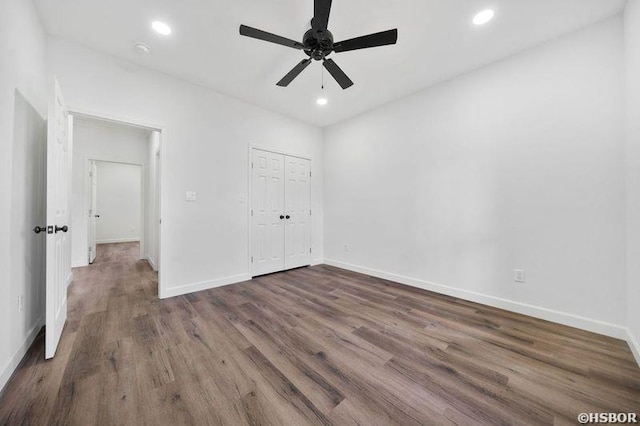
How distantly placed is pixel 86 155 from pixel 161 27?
412cm

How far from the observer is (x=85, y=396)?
1.37 metres

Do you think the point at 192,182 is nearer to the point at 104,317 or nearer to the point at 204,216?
the point at 204,216

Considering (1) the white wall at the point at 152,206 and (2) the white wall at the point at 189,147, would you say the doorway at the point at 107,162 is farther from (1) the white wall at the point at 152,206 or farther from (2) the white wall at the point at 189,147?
(2) the white wall at the point at 189,147

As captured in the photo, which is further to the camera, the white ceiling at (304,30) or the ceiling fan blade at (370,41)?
the white ceiling at (304,30)

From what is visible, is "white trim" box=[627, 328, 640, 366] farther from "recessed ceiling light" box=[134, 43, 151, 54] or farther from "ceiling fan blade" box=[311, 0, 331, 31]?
"recessed ceiling light" box=[134, 43, 151, 54]

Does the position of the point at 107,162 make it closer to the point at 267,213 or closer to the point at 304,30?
the point at 267,213

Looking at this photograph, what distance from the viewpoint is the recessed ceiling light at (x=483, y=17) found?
201 cm

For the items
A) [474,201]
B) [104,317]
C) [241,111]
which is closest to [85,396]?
[104,317]

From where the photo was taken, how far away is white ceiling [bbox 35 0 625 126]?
1962mm

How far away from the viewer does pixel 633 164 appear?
6.00ft

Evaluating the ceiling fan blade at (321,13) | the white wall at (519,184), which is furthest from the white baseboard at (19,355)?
the white wall at (519,184)

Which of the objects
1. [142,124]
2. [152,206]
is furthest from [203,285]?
[152,206]

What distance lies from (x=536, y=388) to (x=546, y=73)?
279 cm

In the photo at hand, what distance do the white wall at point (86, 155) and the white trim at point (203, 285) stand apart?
3.06 metres
